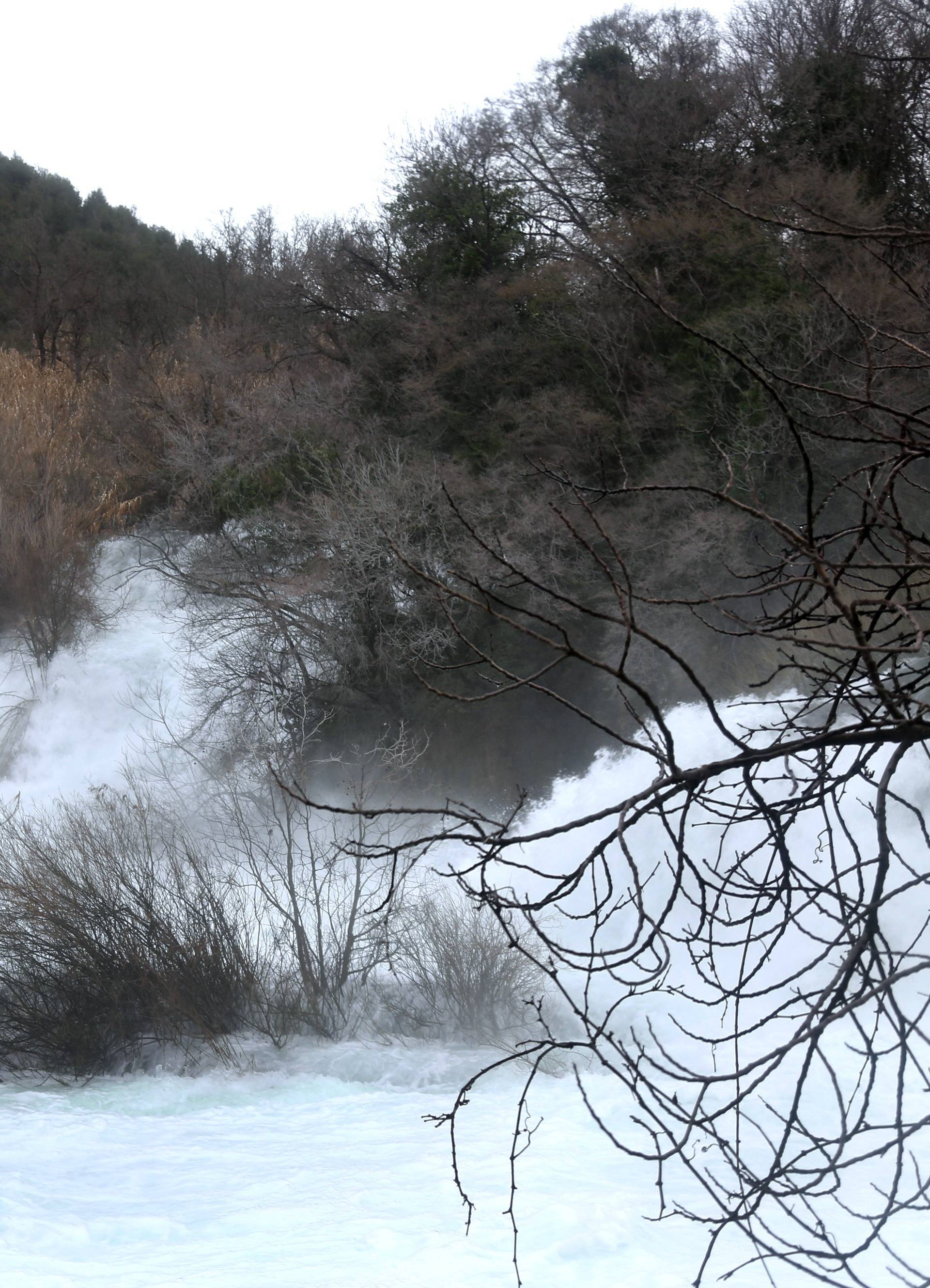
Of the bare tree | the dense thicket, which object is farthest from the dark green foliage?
the bare tree

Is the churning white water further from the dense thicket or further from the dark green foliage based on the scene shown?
the dark green foliage

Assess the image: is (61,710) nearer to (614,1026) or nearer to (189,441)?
(189,441)

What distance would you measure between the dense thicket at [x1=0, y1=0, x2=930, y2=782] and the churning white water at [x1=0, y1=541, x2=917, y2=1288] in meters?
4.30

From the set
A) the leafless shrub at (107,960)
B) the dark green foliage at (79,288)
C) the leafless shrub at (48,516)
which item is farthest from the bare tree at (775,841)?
the dark green foliage at (79,288)

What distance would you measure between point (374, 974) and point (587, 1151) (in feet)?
10.7

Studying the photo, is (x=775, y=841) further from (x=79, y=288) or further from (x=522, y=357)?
(x=79, y=288)

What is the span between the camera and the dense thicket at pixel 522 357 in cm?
1502

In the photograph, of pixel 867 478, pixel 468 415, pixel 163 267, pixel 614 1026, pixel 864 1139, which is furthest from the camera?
pixel 163 267

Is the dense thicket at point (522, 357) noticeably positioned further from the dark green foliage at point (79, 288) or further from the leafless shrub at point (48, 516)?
the dark green foliage at point (79, 288)

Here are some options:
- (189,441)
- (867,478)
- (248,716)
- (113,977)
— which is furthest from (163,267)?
(867,478)

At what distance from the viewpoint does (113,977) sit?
1141cm

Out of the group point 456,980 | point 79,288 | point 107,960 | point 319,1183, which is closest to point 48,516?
point 107,960

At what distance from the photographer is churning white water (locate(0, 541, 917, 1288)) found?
7.61m

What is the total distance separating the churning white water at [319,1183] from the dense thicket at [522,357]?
430 cm
